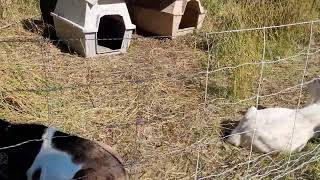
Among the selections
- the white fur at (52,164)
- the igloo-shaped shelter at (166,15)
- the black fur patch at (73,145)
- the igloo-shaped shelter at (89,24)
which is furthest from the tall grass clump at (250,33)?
the white fur at (52,164)

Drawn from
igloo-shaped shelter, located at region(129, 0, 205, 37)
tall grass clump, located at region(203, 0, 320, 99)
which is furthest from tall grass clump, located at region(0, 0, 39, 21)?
tall grass clump, located at region(203, 0, 320, 99)

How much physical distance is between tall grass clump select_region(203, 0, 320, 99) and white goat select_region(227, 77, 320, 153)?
29.4 inches

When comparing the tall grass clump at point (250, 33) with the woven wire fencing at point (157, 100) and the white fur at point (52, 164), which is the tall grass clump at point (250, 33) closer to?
the woven wire fencing at point (157, 100)

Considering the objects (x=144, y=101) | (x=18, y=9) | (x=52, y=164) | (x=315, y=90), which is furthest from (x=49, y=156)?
(x=18, y=9)

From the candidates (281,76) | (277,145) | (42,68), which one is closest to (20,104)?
(42,68)

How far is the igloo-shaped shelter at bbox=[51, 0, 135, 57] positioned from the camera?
17.5 feet

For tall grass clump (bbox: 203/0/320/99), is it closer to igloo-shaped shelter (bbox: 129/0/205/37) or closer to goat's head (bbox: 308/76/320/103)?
igloo-shaped shelter (bbox: 129/0/205/37)

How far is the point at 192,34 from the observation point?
6.39 metres

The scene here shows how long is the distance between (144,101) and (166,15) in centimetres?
195

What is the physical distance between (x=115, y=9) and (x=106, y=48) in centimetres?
46

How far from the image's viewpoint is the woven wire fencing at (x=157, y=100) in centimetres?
363

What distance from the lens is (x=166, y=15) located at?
20.1 feet

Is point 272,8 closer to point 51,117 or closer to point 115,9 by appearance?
point 115,9

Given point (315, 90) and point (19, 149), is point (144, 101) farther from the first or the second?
point (19, 149)
